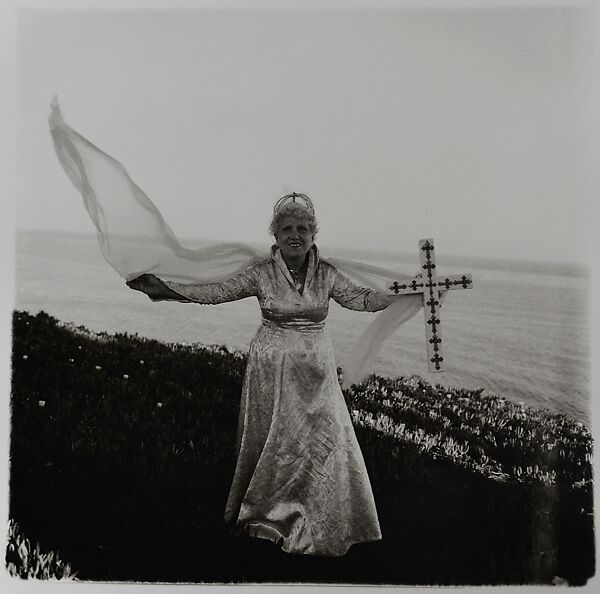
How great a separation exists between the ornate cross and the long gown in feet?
1.31

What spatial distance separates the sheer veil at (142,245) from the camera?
10.0 ft

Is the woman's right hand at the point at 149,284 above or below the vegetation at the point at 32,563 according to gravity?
above

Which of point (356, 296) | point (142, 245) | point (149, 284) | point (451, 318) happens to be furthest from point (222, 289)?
point (451, 318)

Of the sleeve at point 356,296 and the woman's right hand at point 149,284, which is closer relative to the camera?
the woman's right hand at point 149,284

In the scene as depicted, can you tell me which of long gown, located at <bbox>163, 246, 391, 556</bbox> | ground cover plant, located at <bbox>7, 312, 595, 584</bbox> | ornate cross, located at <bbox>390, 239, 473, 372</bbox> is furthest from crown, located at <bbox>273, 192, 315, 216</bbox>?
ground cover plant, located at <bbox>7, 312, 595, 584</bbox>

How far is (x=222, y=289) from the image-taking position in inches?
118

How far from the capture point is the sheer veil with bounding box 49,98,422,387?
3.06m

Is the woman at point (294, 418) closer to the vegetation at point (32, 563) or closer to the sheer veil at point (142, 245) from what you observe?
the sheer veil at point (142, 245)

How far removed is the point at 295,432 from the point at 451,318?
1235 mm

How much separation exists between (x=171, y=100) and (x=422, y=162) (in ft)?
4.48

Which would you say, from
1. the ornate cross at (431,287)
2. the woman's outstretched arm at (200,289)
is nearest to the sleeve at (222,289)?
the woman's outstretched arm at (200,289)

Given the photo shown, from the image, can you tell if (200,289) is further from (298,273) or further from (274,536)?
(274,536)

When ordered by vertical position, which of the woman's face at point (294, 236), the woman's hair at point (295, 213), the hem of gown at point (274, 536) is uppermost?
the woman's hair at point (295, 213)

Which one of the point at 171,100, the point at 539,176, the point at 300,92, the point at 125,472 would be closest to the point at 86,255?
the point at 171,100
